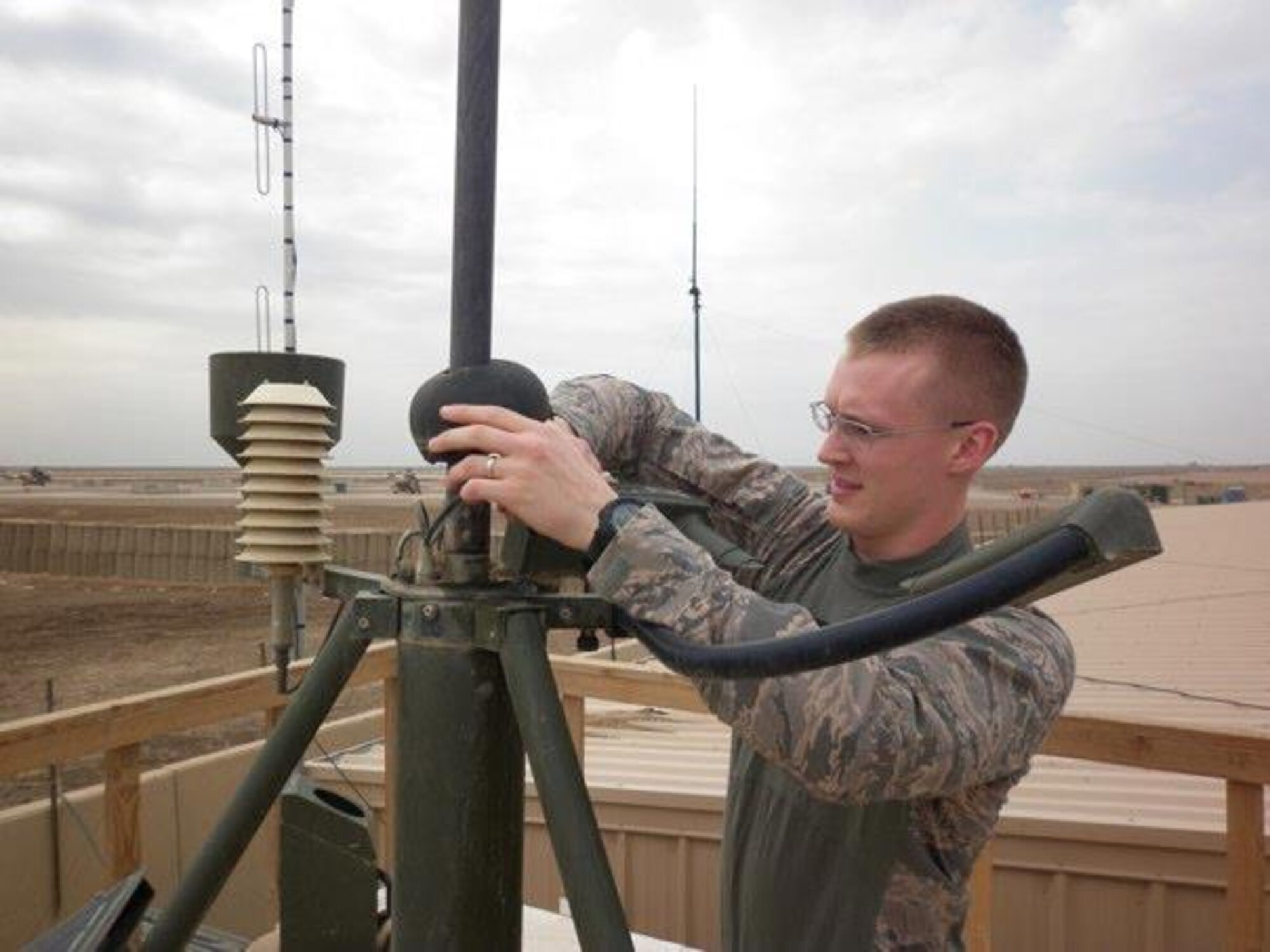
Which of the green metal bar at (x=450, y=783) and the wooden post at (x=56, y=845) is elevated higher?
the green metal bar at (x=450, y=783)

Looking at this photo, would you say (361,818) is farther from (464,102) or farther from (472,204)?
(464,102)

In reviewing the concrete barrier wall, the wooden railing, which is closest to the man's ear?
the wooden railing

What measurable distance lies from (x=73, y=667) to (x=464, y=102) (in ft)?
50.2

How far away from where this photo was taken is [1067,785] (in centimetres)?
468

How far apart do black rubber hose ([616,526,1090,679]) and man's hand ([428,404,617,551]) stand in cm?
20

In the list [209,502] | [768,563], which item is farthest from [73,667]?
[209,502]

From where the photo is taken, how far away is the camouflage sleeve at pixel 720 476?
6.12 feet

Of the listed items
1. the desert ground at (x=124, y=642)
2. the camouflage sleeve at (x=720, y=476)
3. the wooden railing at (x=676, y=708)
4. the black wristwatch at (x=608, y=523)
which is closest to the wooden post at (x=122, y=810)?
the wooden railing at (x=676, y=708)

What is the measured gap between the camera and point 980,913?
8.13 feet

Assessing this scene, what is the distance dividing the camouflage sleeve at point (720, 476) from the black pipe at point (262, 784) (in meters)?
0.59

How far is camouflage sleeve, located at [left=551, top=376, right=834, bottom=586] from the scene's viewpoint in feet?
6.12

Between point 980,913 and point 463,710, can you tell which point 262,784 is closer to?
point 463,710

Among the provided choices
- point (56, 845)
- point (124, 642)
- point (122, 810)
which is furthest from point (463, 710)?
point (124, 642)

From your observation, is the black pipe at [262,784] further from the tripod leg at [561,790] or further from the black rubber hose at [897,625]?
the black rubber hose at [897,625]
